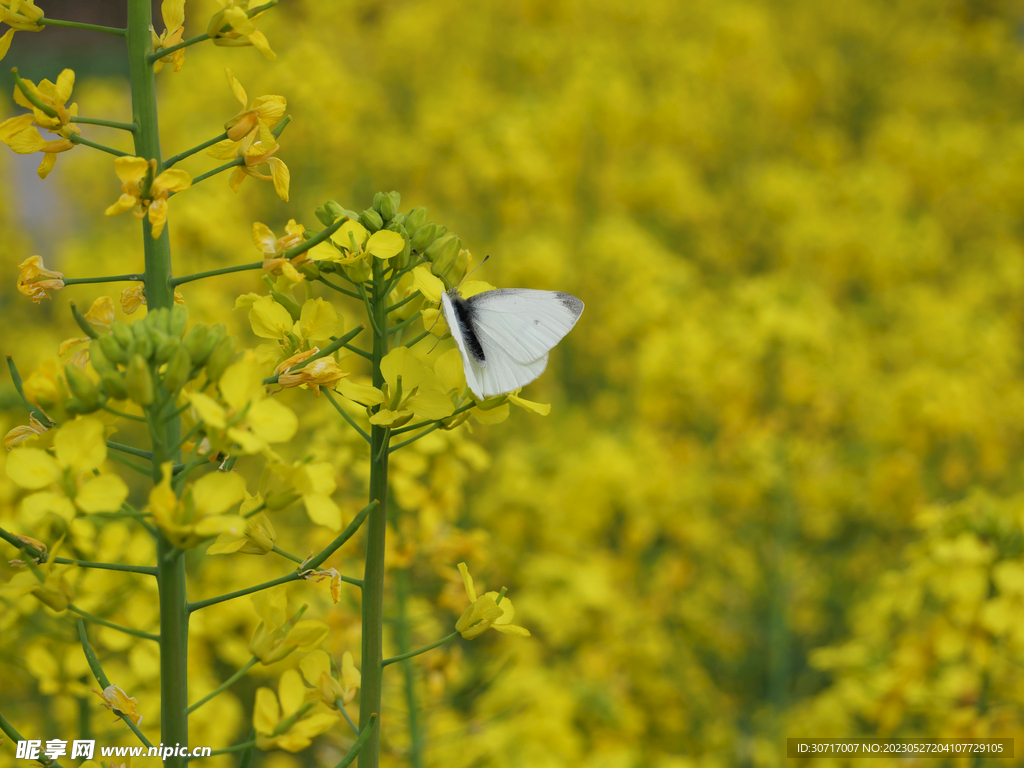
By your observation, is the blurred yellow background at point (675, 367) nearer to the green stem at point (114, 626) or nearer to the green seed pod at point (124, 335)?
the green stem at point (114, 626)

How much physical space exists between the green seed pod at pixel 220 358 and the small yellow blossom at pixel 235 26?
352 mm

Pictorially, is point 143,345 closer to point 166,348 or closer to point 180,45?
point 166,348

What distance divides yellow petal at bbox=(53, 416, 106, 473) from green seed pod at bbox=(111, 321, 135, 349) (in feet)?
0.28

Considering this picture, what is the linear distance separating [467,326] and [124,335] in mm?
460

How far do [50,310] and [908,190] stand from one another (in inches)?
264

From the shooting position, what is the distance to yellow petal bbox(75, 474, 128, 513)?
68 cm

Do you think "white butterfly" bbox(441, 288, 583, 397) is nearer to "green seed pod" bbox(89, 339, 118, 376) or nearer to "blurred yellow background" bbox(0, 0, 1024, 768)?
"green seed pod" bbox(89, 339, 118, 376)

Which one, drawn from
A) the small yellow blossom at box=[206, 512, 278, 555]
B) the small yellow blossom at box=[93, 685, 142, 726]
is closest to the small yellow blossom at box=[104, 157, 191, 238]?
the small yellow blossom at box=[206, 512, 278, 555]

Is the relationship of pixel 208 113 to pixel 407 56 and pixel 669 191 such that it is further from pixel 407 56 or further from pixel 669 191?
pixel 669 191

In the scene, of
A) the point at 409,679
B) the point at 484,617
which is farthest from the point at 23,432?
the point at 409,679

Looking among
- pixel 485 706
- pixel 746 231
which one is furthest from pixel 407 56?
pixel 485 706

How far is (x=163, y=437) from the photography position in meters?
0.75

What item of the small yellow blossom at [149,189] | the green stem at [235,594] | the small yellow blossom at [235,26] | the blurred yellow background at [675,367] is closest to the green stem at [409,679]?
the blurred yellow background at [675,367]

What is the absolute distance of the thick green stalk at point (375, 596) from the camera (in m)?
0.87
